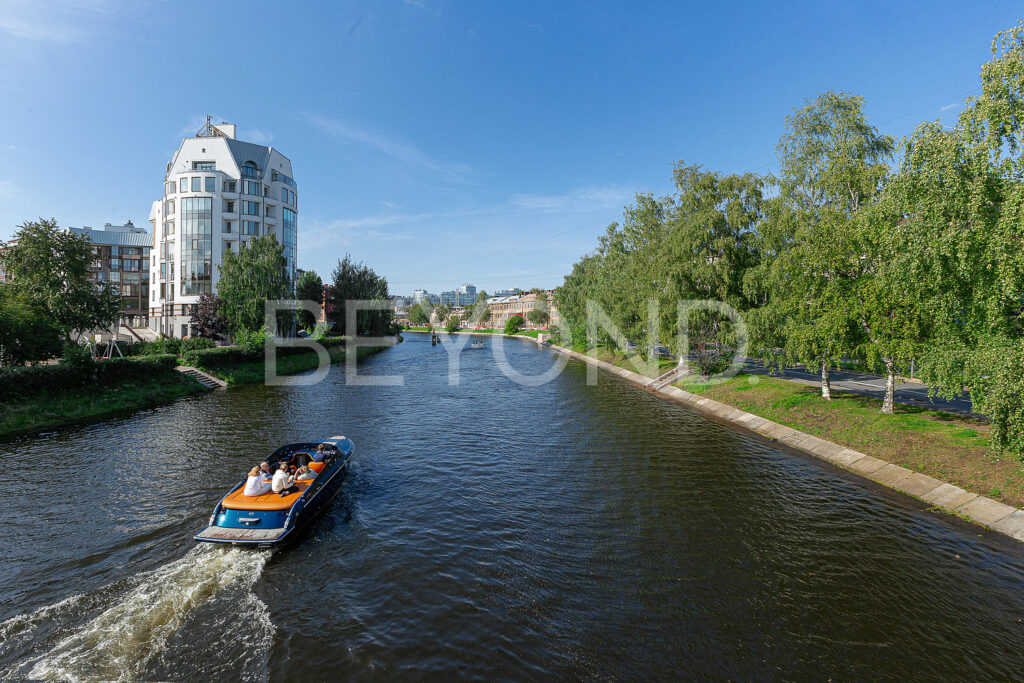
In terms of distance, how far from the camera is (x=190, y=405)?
34.3 metres

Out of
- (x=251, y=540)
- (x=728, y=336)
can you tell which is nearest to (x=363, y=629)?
(x=251, y=540)

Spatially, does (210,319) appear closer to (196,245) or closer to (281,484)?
(196,245)

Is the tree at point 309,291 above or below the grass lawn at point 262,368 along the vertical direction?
above

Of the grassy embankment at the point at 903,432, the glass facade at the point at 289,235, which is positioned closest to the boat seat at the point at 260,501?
the grassy embankment at the point at 903,432

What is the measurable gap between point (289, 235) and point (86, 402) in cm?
5621

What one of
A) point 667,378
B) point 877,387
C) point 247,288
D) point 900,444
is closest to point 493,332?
point 247,288

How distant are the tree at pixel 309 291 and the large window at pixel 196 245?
1341cm

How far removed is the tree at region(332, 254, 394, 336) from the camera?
287ft

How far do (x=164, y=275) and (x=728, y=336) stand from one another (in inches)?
3277

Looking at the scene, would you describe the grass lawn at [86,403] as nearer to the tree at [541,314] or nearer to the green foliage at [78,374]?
the green foliage at [78,374]

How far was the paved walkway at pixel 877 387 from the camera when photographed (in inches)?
1013

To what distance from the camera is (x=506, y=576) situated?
40.5ft

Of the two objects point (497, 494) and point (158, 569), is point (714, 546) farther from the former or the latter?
point (158, 569)

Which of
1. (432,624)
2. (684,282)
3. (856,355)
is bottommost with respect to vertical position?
(432,624)
